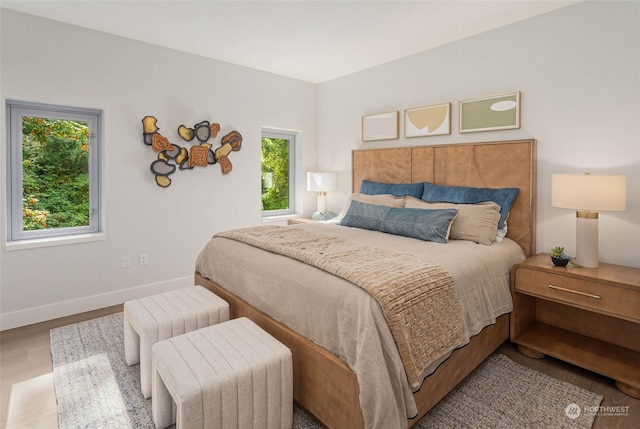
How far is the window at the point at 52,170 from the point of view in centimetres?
288

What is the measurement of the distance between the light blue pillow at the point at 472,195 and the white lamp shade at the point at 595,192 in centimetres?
53

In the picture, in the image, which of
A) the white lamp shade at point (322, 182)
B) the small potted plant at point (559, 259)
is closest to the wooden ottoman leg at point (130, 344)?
the white lamp shade at point (322, 182)

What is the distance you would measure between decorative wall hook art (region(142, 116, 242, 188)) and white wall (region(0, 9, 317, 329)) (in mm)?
69

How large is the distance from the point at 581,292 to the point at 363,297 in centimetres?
156

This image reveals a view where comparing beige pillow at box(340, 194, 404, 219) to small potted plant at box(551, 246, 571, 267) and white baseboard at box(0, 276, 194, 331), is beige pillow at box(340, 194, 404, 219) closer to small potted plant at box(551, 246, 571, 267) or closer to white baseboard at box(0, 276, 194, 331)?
small potted plant at box(551, 246, 571, 267)

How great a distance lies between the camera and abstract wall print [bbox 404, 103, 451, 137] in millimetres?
3389

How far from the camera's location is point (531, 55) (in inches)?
111

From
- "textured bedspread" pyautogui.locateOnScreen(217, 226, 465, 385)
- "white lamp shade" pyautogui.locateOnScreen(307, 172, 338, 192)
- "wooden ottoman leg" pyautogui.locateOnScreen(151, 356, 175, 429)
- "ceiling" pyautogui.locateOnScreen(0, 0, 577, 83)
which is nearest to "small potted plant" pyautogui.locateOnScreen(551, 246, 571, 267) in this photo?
"textured bedspread" pyautogui.locateOnScreen(217, 226, 465, 385)

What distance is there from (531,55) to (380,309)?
2607 mm

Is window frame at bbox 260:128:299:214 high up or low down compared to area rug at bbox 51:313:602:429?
up

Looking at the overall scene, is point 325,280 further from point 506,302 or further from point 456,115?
point 456,115

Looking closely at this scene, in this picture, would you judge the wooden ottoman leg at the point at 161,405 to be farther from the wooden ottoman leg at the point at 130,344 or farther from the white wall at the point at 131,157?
the white wall at the point at 131,157

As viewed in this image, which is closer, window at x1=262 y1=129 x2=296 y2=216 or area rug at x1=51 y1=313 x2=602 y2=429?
area rug at x1=51 y1=313 x2=602 y2=429

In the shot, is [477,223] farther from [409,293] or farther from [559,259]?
[409,293]
